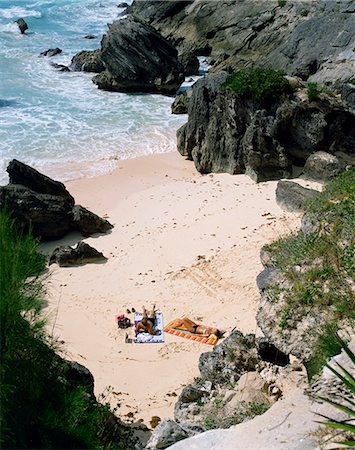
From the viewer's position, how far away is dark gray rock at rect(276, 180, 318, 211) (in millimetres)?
19375

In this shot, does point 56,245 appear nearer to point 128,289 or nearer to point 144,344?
point 128,289

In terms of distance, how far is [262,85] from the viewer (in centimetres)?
2223

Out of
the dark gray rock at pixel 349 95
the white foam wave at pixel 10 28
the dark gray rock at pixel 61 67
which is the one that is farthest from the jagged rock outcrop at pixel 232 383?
the white foam wave at pixel 10 28

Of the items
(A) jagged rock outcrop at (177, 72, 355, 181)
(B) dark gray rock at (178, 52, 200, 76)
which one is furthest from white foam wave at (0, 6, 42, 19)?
(A) jagged rock outcrop at (177, 72, 355, 181)

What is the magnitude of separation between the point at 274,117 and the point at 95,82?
16.4 meters

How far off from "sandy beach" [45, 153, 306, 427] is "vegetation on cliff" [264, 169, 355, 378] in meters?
3.28

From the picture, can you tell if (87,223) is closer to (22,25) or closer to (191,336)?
(191,336)

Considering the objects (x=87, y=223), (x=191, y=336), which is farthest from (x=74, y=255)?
(x=191, y=336)

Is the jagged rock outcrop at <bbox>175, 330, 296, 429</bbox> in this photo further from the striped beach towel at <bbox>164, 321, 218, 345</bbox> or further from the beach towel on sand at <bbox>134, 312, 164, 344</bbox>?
the beach towel on sand at <bbox>134, 312, 164, 344</bbox>

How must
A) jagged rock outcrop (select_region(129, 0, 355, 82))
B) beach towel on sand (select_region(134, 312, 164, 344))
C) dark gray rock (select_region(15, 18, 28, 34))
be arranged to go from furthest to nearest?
dark gray rock (select_region(15, 18, 28, 34)), jagged rock outcrop (select_region(129, 0, 355, 82)), beach towel on sand (select_region(134, 312, 164, 344))

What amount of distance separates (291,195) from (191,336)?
7.06 metres

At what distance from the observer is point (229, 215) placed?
19.7 meters

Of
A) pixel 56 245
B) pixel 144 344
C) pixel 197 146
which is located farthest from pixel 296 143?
pixel 144 344

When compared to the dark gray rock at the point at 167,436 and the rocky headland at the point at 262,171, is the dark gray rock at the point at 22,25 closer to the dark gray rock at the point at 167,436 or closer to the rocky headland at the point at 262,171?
the rocky headland at the point at 262,171
